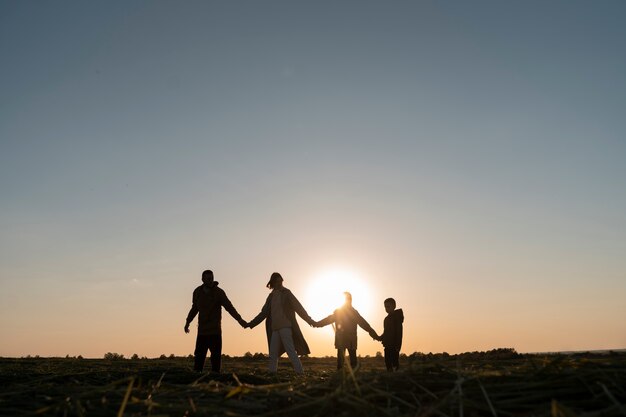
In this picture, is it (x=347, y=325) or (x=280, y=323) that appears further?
(x=347, y=325)

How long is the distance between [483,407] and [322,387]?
1300 mm

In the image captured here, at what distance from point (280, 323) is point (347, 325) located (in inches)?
72.0

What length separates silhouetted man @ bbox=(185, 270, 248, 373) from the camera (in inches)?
478

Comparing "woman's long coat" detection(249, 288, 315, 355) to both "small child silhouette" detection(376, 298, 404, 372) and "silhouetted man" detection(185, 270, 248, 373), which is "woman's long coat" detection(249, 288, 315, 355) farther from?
"small child silhouette" detection(376, 298, 404, 372)

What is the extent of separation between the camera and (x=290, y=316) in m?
12.8

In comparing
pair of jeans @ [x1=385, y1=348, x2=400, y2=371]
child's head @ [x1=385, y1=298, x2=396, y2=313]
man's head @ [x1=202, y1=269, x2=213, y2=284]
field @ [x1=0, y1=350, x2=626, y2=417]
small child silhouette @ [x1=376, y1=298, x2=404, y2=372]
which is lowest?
field @ [x1=0, y1=350, x2=626, y2=417]

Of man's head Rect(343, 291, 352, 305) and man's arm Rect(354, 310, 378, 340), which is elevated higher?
man's head Rect(343, 291, 352, 305)

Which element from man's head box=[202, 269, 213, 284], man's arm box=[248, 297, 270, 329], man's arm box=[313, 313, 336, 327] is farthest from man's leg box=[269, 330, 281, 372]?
man's head box=[202, 269, 213, 284]

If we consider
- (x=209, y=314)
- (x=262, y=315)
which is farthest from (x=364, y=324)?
(x=209, y=314)

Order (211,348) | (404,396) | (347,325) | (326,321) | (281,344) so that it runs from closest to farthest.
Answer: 1. (404,396)
2. (211,348)
3. (281,344)
4. (347,325)
5. (326,321)

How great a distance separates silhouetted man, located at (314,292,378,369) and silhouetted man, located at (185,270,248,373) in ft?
7.74

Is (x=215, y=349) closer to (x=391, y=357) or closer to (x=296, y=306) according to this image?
(x=296, y=306)

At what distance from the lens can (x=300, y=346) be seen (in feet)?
42.5

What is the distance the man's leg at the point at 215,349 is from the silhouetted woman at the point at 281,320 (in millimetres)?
841
